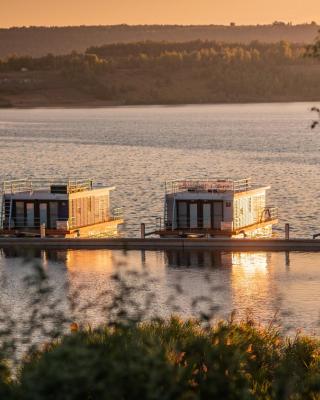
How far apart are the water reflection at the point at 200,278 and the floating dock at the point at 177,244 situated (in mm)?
577

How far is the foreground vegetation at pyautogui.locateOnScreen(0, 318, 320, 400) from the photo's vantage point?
1614cm

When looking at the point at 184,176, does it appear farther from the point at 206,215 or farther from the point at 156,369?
the point at 156,369

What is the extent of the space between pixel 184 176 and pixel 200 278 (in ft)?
224

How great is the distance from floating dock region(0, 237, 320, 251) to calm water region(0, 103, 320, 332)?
843 millimetres

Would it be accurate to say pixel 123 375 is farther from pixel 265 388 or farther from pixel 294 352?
pixel 294 352

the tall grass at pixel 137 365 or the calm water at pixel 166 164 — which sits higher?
the tall grass at pixel 137 365

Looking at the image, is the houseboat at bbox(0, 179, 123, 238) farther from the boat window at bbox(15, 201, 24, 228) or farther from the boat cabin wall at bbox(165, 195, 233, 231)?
the boat cabin wall at bbox(165, 195, 233, 231)

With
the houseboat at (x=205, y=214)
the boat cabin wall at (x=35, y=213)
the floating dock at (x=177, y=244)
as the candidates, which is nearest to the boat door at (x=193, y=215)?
the houseboat at (x=205, y=214)

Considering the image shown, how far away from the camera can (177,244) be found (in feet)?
186

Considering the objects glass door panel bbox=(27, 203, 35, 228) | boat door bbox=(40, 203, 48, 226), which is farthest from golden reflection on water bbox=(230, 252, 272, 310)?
glass door panel bbox=(27, 203, 35, 228)

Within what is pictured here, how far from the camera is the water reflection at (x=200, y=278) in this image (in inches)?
1672

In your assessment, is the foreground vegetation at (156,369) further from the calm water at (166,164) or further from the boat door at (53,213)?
the calm water at (166,164)

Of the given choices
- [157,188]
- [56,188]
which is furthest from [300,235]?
[157,188]

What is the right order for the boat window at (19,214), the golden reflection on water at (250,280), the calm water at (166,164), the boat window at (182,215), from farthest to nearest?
1. the calm water at (166,164)
2. the boat window at (19,214)
3. the boat window at (182,215)
4. the golden reflection on water at (250,280)
